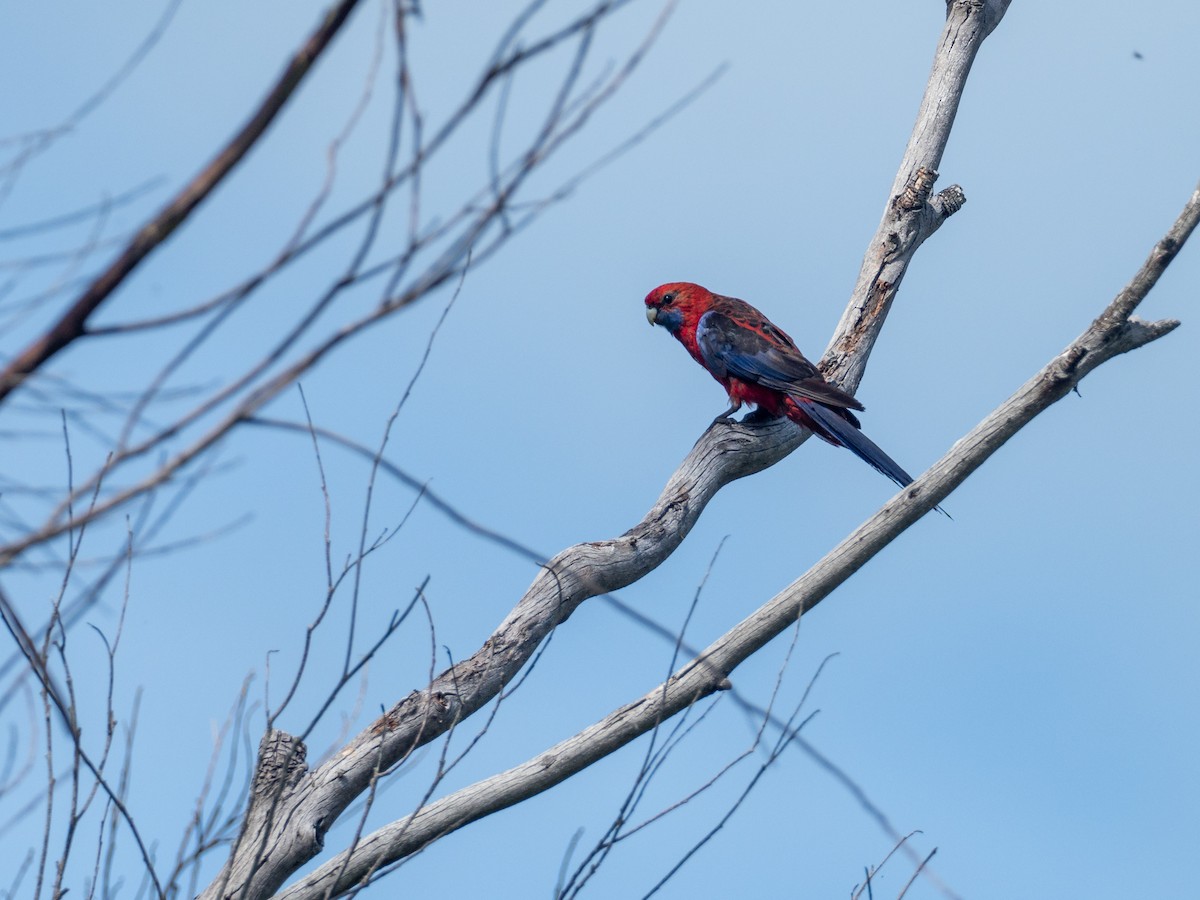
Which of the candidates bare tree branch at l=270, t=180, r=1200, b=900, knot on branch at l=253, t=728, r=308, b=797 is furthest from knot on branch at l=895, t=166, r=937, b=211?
knot on branch at l=253, t=728, r=308, b=797

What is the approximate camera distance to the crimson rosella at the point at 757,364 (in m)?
5.29

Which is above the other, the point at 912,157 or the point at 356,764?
the point at 912,157

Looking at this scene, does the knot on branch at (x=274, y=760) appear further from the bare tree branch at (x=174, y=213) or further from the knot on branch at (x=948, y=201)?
the knot on branch at (x=948, y=201)

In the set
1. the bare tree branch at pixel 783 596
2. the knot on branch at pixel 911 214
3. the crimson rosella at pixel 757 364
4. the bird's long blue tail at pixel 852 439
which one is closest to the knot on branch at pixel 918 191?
the knot on branch at pixel 911 214

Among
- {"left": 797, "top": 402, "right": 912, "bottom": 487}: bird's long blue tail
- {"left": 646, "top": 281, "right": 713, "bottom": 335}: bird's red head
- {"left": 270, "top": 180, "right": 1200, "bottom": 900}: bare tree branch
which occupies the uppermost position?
{"left": 646, "top": 281, "right": 713, "bottom": 335}: bird's red head

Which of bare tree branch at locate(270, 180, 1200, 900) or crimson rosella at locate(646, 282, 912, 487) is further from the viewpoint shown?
crimson rosella at locate(646, 282, 912, 487)

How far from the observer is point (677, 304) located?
6.65 metres

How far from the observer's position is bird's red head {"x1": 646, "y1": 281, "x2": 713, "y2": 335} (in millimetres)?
6551

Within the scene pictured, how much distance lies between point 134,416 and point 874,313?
4571 millimetres

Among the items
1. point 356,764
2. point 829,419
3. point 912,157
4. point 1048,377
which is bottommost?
point 1048,377

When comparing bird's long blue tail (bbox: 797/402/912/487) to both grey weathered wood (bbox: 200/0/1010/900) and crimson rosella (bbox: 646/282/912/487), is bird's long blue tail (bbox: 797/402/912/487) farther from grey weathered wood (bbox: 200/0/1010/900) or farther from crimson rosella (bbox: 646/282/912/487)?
grey weathered wood (bbox: 200/0/1010/900)

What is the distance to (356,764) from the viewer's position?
3.54 m

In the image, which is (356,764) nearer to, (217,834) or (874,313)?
(217,834)

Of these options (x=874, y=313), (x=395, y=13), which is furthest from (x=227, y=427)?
(x=874, y=313)
